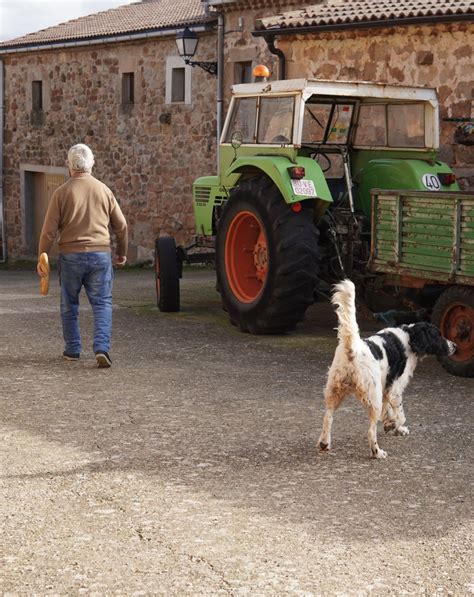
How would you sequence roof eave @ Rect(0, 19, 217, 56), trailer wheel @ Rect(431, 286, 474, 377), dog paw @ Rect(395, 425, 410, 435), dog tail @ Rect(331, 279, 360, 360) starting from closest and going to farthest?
dog tail @ Rect(331, 279, 360, 360) < dog paw @ Rect(395, 425, 410, 435) < trailer wheel @ Rect(431, 286, 474, 377) < roof eave @ Rect(0, 19, 217, 56)

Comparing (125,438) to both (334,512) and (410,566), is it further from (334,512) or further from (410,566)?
(410,566)

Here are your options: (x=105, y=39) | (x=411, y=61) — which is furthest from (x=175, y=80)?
(x=411, y=61)

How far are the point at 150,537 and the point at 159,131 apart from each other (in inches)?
707

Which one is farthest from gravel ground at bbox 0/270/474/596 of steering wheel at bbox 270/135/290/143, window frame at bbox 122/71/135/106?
window frame at bbox 122/71/135/106

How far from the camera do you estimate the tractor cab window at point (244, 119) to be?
1032cm

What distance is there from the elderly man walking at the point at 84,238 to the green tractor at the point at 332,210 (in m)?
1.49

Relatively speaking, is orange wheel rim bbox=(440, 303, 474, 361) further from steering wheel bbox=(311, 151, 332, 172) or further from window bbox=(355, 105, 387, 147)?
window bbox=(355, 105, 387, 147)

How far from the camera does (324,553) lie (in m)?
4.48

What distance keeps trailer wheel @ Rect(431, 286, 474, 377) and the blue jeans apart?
231cm

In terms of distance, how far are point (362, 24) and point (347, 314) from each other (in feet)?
31.1

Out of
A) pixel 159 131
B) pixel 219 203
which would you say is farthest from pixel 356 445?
pixel 159 131

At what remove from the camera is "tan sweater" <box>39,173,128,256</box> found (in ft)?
27.8

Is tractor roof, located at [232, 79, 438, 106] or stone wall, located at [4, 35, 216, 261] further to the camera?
stone wall, located at [4, 35, 216, 261]

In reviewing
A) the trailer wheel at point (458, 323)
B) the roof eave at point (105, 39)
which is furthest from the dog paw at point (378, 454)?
the roof eave at point (105, 39)
